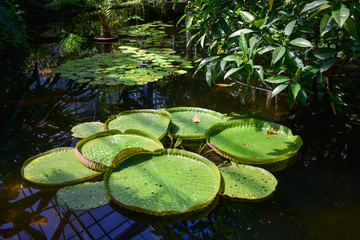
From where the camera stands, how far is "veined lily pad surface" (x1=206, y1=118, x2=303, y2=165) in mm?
1709

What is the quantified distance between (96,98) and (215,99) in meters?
1.17

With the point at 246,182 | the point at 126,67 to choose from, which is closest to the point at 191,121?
the point at 246,182

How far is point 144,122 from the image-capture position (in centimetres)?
211

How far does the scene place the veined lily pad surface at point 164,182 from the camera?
1332 mm

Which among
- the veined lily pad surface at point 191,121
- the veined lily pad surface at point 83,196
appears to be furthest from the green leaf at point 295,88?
the veined lily pad surface at point 83,196

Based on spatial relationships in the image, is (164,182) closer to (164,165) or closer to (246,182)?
(164,165)

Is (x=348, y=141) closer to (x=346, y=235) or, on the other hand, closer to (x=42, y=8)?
(x=346, y=235)

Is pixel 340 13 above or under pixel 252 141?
above

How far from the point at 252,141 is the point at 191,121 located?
490mm

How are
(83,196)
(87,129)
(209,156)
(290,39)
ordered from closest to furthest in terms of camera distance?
(83,196)
(290,39)
(209,156)
(87,129)

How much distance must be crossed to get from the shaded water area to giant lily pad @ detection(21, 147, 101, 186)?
8cm

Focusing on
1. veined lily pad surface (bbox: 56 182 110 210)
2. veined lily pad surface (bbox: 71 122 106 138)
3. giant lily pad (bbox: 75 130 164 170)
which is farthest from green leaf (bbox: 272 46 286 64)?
veined lily pad surface (bbox: 71 122 106 138)

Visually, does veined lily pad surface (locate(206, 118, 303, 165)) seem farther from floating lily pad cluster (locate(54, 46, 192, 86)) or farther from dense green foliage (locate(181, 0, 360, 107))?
floating lily pad cluster (locate(54, 46, 192, 86))

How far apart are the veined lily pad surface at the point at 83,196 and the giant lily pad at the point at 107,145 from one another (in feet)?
0.40
